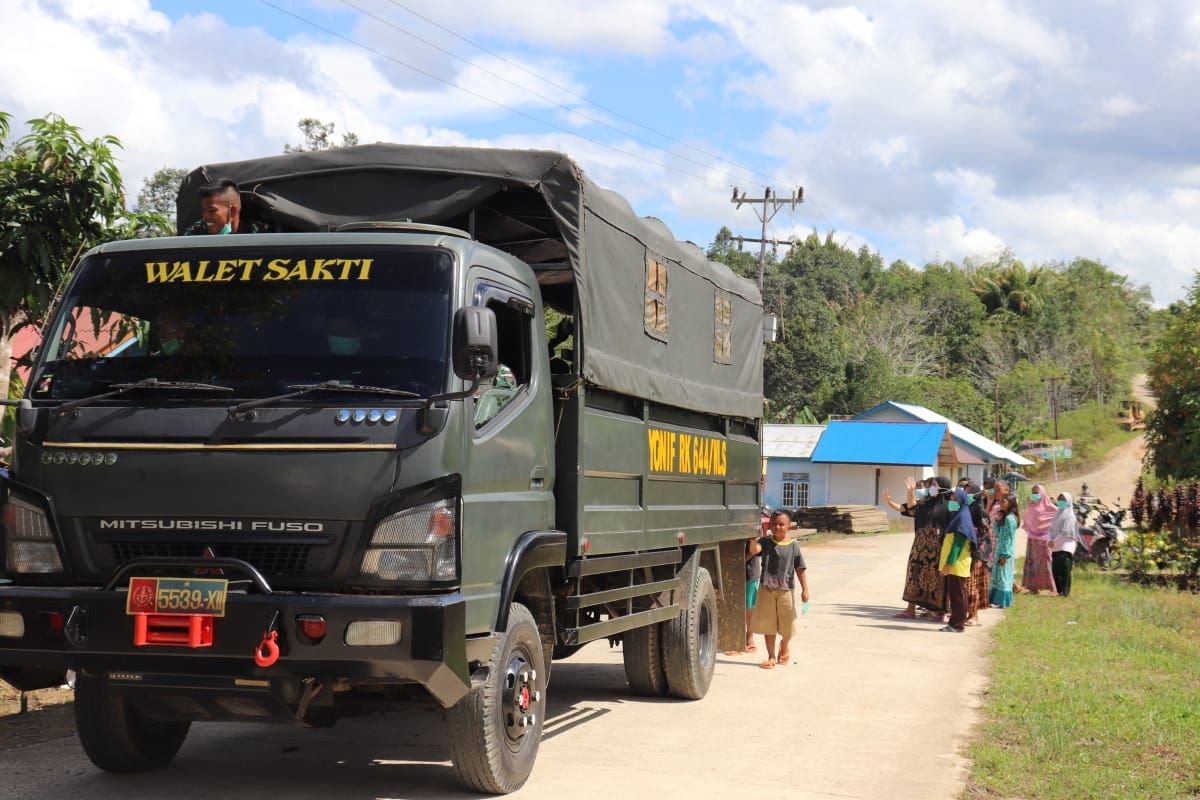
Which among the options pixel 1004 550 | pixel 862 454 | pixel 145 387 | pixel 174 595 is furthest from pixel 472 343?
pixel 862 454

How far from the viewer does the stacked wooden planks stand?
136 feet

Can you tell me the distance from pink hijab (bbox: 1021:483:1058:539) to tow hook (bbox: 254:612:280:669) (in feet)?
53.4

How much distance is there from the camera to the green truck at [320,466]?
18.4 feet

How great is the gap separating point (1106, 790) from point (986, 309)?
8188 cm

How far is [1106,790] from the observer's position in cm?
737

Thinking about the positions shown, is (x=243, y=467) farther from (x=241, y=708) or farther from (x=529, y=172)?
(x=529, y=172)

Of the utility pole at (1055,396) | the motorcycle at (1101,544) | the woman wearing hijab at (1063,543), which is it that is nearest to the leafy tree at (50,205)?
the woman wearing hijab at (1063,543)

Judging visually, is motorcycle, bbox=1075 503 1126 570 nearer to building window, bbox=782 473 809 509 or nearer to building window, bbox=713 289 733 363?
building window, bbox=713 289 733 363

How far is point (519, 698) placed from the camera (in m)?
6.62

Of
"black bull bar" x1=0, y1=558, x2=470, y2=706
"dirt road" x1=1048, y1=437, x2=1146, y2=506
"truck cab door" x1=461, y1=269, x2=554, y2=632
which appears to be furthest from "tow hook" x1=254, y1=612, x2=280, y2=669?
"dirt road" x1=1048, y1=437, x2=1146, y2=506

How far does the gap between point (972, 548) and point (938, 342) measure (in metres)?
67.0

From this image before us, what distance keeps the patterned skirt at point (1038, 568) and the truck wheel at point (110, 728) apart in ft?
52.5

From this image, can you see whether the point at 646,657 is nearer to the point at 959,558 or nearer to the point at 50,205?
the point at 50,205

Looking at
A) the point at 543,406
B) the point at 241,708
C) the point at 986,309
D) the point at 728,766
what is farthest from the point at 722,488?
the point at 986,309
